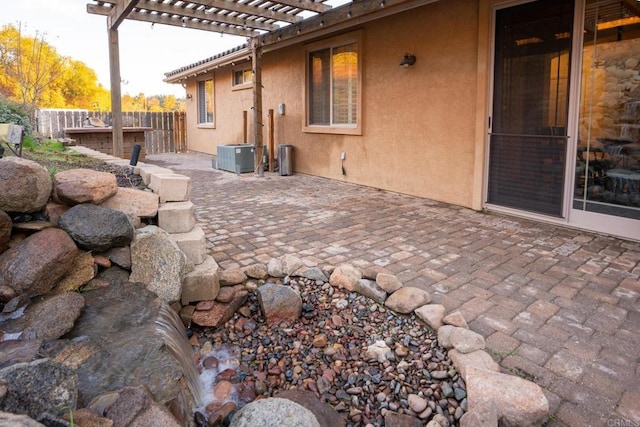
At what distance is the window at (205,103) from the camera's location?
12750mm

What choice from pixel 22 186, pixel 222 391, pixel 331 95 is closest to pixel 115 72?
pixel 331 95

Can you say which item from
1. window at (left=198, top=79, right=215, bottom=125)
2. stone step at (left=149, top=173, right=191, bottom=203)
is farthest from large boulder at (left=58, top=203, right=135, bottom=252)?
window at (left=198, top=79, right=215, bottom=125)

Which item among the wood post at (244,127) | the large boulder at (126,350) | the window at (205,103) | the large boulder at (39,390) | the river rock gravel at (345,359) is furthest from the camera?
the window at (205,103)

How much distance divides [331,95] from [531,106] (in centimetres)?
392

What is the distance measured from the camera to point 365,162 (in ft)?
23.1

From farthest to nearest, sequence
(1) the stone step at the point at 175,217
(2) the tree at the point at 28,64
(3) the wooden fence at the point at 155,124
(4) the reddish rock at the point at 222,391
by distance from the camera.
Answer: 1. (3) the wooden fence at the point at 155,124
2. (2) the tree at the point at 28,64
3. (1) the stone step at the point at 175,217
4. (4) the reddish rock at the point at 222,391

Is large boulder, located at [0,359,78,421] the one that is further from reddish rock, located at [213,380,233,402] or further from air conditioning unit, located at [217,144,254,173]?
air conditioning unit, located at [217,144,254,173]

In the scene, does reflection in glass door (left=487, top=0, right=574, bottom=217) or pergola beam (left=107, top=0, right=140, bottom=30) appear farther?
pergola beam (left=107, top=0, right=140, bottom=30)

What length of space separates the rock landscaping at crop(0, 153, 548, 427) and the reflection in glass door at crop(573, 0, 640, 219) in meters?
2.63

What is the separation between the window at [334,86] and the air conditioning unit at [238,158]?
1394 millimetres

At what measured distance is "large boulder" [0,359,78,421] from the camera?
48.7 inches

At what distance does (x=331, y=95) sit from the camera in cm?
776

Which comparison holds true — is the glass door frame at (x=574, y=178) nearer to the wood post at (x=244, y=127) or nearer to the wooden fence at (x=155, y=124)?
the wood post at (x=244, y=127)

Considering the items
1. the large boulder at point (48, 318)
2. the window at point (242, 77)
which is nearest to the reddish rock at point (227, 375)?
the large boulder at point (48, 318)
